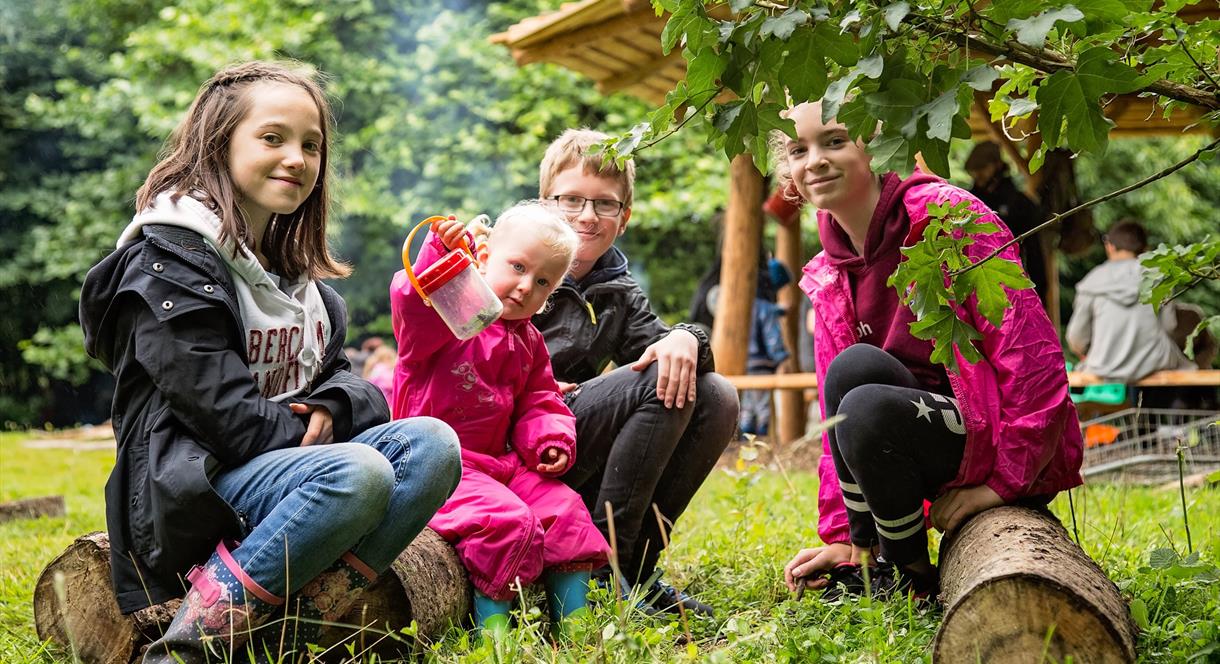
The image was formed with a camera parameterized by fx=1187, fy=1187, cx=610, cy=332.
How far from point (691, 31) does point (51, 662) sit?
196 centimetres

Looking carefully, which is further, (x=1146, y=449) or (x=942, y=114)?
(x=1146, y=449)

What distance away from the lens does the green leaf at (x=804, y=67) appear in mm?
1806

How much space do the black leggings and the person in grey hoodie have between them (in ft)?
16.5

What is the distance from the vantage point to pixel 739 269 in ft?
26.3

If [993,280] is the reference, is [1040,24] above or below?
above

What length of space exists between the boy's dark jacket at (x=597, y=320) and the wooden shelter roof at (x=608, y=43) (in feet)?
9.45

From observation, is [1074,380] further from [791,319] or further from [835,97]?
[835,97]

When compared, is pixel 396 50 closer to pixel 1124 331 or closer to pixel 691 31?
pixel 1124 331

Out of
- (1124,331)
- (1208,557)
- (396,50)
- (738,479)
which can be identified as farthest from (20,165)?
(1208,557)

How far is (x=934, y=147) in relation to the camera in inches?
68.5

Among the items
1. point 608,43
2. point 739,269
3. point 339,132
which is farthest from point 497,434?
point 339,132

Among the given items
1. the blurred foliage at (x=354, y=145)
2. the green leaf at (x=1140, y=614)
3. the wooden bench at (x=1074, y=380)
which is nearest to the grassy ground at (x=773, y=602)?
the green leaf at (x=1140, y=614)

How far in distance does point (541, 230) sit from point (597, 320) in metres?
0.61

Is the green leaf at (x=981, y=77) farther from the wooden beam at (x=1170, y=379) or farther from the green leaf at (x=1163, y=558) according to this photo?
the wooden beam at (x=1170, y=379)
